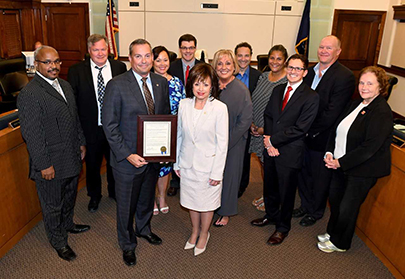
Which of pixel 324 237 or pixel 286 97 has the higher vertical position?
pixel 286 97

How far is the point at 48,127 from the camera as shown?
2.54 meters

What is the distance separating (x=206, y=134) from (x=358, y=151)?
1.18 metres

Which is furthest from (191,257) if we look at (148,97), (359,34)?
(359,34)

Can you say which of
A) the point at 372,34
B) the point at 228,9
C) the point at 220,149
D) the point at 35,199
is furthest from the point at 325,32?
the point at 35,199

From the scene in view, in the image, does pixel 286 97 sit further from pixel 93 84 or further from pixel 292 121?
pixel 93 84

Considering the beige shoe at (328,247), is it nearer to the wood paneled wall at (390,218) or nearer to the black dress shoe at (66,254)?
the wood paneled wall at (390,218)

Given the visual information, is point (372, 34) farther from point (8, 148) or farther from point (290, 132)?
point (8, 148)

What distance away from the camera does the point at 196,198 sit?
9.12 ft

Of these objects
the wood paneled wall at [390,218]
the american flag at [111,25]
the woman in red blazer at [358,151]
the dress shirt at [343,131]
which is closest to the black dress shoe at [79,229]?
the woman in red blazer at [358,151]

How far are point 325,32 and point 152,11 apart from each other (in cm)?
355

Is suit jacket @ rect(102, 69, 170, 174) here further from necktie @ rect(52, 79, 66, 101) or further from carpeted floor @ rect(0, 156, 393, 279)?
carpeted floor @ rect(0, 156, 393, 279)

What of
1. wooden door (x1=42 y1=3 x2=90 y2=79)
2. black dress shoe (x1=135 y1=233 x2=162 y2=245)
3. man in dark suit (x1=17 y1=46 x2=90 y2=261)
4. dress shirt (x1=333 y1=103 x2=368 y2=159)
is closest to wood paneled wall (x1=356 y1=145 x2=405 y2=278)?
dress shirt (x1=333 y1=103 x2=368 y2=159)

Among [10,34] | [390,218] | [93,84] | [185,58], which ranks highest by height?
[10,34]

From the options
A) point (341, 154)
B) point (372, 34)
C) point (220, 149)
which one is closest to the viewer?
point (220, 149)
